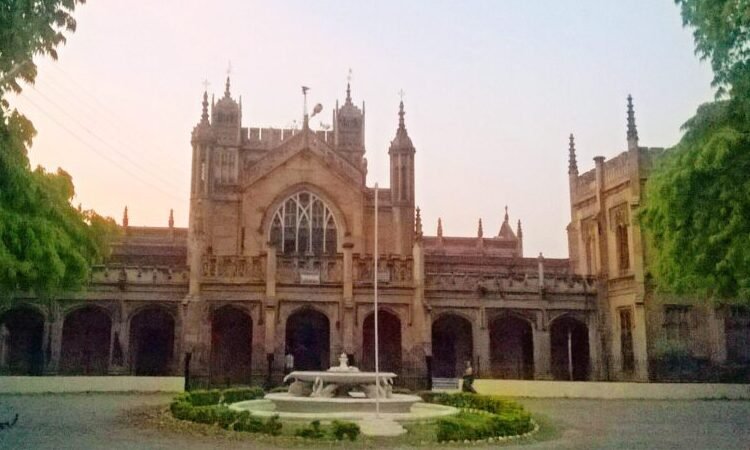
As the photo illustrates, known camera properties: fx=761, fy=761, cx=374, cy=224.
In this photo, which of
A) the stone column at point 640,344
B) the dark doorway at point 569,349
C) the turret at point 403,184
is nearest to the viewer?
the stone column at point 640,344

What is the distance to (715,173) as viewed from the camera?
61.4 ft

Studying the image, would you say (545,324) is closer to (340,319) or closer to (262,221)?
(340,319)

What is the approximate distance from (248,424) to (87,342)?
25.8 metres

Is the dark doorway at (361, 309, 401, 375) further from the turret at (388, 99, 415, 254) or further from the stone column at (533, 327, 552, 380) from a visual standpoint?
the stone column at (533, 327, 552, 380)

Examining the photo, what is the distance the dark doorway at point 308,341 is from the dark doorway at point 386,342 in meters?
2.18

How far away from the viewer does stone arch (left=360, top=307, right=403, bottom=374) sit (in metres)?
37.8

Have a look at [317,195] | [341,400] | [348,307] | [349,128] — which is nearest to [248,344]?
[348,307]

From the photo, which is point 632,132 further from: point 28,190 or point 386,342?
point 28,190

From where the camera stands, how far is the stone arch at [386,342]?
3781 cm

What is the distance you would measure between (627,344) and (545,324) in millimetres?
3875

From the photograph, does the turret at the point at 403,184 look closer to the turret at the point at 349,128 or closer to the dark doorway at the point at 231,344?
the dark doorway at the point at 231,344

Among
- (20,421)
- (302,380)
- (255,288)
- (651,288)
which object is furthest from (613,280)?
(20,421)

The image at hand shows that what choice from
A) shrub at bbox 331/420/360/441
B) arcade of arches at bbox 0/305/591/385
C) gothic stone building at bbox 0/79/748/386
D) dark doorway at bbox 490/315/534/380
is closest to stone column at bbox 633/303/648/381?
gothic stone building at bbox 0/79/748/386

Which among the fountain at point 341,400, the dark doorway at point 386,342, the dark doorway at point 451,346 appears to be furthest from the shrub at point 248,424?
the dark doorway at point 451,346
